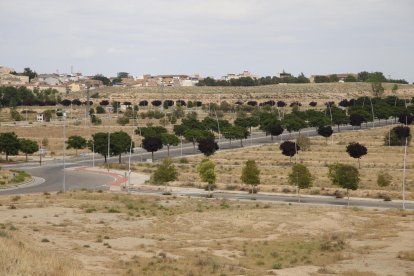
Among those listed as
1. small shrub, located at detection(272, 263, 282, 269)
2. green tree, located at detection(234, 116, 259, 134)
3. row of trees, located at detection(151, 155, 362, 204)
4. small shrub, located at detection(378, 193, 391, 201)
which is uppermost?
green tree, located at detection(234, 116, 259, 134)

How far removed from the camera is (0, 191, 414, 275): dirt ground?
29.0 meters

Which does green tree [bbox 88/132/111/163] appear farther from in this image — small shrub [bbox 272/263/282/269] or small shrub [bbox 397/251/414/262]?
small shrub [bbox 397/251/414/262]

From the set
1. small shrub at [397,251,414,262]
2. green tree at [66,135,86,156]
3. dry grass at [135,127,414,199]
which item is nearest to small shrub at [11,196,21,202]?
dry grass at [135,127,414,199]

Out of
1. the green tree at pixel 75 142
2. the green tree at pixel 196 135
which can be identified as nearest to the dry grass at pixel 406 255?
the green tree at pixel 196 135

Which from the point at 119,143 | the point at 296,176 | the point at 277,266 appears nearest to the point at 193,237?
the point at 277,266

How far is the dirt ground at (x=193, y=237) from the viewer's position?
95.1 feet

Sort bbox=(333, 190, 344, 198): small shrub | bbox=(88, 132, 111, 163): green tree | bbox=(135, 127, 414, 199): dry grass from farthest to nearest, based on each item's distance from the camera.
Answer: bbox=(88, 132, 111, 163): green tree < bbox=(135, 127, 414, 199): dry grass < bbox=(333, 190, 344, 198): small shrub

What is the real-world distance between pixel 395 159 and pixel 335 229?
43949mm

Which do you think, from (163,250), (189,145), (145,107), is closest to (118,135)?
(189,145)

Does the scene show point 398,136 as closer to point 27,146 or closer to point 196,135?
point 196,135

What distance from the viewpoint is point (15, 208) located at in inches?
1954

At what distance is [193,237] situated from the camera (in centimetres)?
3975

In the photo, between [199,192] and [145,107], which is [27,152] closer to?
[199,192]

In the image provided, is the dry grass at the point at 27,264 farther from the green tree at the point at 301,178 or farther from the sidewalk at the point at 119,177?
the sidewalk at the point at 119,177
